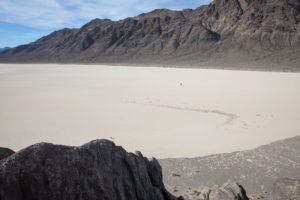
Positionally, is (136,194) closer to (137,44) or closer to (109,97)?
(109,97)

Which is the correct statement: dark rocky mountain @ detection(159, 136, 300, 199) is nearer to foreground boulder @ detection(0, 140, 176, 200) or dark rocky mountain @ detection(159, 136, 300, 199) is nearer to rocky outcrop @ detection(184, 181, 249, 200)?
rocky outcrop @ detection(184, 181, 249, 200)

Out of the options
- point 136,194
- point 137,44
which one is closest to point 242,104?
point 136,194

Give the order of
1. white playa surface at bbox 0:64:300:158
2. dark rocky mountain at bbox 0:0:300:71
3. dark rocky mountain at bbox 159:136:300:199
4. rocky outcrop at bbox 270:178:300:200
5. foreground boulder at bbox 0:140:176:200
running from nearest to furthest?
foreground boulder at bbox 0:140:176:200
rocky outcrop at bbox 270:178:300:200
dark rocky mountain at bbox 159:136:300:199
white playa surface at bbox 0:64:300:158
dark rocky mountain at bbox 0:0:300:71

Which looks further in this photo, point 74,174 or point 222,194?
point 222,194

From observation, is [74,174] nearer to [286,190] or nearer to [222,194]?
[222,194]

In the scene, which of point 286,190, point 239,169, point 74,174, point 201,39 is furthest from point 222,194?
point 201,39

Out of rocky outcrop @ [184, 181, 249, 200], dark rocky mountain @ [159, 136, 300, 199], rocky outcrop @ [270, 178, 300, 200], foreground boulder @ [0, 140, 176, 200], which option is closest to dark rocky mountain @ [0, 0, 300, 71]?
dark rocky mountain @ [159, 136, 300, 199]

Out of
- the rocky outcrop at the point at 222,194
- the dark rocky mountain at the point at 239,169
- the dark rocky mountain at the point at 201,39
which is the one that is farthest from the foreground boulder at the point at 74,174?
the dark rocky mountain at the point at 201,39
